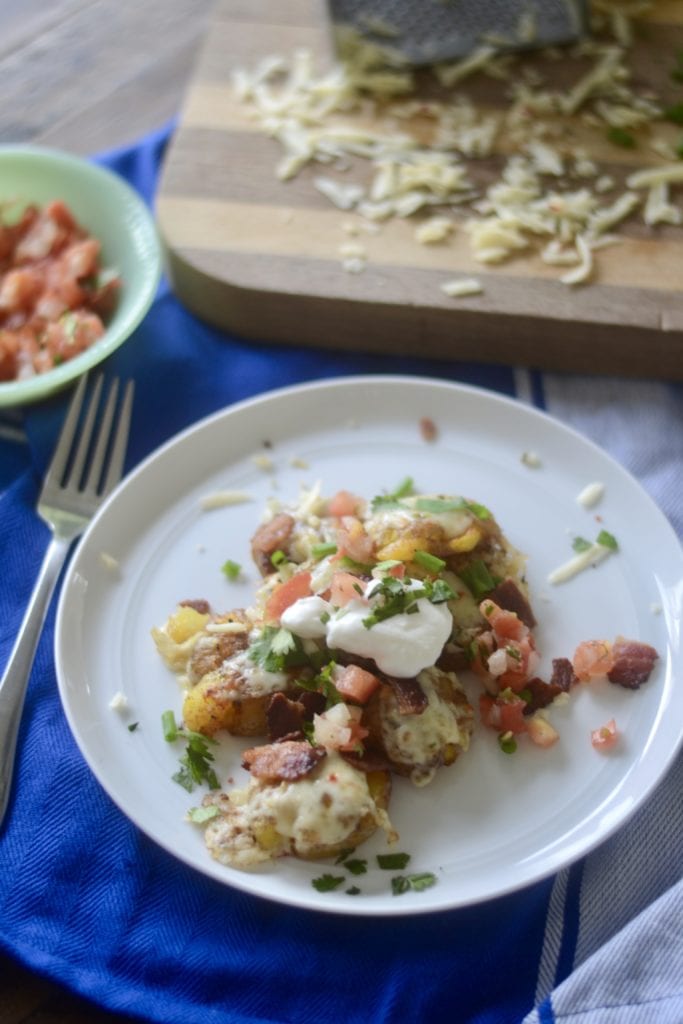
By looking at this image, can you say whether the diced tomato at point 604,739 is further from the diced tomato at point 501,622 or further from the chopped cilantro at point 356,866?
the chopped cilantro at point 356,866

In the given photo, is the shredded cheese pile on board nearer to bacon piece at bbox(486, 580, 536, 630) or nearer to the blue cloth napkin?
bacon piece at bbox(486, 580, 536, 630)

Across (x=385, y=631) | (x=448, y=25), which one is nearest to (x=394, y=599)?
(x=385, y=631)

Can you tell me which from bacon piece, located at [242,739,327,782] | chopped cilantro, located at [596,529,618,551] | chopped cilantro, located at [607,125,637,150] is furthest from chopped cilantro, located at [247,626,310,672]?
chopped cilantro, located at [607,125,637,150]

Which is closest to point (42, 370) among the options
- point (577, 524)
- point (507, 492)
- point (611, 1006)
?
point (507, 492)

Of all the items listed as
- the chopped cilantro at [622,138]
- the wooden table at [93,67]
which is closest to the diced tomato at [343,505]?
the chopped cilantro at [622,138]

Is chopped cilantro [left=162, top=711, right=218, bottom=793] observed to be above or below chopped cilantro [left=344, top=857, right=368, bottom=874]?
above

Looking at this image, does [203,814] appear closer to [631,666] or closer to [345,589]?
[345,589]
